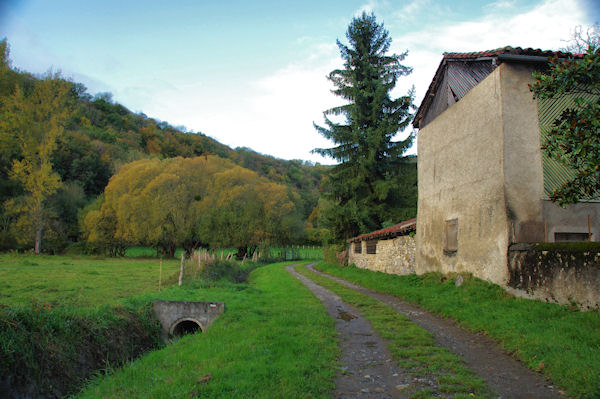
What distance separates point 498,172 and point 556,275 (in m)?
3.39

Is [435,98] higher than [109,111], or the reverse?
[109,111]

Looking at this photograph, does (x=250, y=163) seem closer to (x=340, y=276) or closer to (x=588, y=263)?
(x=340, y=276)

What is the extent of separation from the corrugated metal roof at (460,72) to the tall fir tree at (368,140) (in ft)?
25.7

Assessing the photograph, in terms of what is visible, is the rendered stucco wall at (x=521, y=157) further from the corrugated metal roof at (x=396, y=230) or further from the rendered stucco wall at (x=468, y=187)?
the corrugated metal roof at (x=396, y=230)

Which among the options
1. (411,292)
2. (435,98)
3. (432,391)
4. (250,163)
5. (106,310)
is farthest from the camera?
(250,163)

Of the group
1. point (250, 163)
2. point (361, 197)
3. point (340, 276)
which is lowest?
point (340, 276)

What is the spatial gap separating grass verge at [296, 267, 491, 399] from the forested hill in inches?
740

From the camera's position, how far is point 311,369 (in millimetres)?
5527

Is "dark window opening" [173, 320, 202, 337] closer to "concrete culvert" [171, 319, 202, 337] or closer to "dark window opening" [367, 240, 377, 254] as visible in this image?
"concrete culvert" [171, 319, 202, 337]

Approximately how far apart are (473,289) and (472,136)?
4.94 metres

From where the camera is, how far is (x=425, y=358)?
19.5 ft

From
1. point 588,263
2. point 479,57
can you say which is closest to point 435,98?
point 479,57

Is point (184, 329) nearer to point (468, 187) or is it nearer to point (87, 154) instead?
point (468, 187)

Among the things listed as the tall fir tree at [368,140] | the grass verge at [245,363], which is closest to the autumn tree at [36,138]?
the tall fir tree at [368,140]
